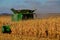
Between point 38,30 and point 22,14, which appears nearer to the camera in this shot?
point 38,30

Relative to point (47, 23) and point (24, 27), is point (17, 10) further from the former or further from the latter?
point (47, 23)

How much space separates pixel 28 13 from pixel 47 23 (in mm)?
5977

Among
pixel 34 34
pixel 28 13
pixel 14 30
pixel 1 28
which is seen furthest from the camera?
pixel 28 13

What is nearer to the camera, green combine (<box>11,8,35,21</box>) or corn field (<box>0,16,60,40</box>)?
corn field (<box>0,16,60,40</box>)

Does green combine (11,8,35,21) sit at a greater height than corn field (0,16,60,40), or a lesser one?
greater

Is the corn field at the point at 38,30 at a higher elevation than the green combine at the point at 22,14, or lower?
lower

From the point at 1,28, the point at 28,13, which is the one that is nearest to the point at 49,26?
the point at 1,28

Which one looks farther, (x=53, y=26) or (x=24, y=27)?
(x=24, y=27)

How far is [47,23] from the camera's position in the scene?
43.5 ft

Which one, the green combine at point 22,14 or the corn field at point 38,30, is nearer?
the corn field at point 38,30

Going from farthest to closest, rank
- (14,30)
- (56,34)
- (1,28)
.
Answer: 1. (1,28)
2. (14,30)
3. (56,34)

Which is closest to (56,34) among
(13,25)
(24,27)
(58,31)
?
(58,31)

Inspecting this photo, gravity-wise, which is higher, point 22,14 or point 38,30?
point 22,14

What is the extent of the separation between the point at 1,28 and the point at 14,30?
1.80m
